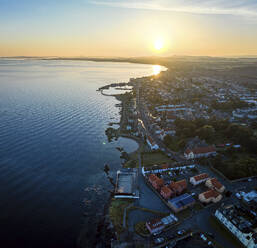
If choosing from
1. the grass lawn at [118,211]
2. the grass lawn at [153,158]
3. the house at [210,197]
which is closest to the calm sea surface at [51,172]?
the grass lawn at [118,211]

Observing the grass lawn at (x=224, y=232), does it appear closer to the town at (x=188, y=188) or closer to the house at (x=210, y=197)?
the town at (x=188, y=188)

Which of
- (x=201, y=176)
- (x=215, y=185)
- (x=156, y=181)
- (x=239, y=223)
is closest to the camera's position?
(x=239, y=223)

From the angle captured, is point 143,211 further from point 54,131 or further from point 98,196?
point 54,131

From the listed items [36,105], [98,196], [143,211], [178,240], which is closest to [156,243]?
[178,240]

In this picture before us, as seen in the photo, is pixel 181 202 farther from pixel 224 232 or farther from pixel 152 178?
pixel 152 178

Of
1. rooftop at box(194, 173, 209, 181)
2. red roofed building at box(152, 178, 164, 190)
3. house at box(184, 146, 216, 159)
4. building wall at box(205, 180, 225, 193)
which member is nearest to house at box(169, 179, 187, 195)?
red roofed building at box(152, 178, 164, 190)

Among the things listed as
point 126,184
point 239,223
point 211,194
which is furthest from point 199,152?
point 126,184
